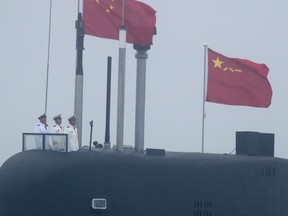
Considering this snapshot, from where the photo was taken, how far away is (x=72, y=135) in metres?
20.2

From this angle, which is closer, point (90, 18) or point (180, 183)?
point (180, 183)

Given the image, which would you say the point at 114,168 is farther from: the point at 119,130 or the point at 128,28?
the point at 128,28

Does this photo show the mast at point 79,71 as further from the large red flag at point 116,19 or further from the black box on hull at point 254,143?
the black box on hull at point 254,143

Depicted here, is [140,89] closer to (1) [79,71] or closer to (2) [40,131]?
(1) [79,71]

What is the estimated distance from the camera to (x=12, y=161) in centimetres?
1959

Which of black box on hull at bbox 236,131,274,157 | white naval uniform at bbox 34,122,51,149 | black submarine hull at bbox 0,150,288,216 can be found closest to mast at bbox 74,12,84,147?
white naval uniform at bbox 34,122,51,149

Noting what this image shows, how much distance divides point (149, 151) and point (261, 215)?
316cm

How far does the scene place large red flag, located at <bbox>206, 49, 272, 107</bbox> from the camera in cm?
2494

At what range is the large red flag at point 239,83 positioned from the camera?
24938 millimetres

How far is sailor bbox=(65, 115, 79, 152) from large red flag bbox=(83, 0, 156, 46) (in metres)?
2.59

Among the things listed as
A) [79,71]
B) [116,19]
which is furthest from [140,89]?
[116,19]

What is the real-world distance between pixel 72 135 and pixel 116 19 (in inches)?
146

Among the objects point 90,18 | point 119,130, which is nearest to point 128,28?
point 90,18

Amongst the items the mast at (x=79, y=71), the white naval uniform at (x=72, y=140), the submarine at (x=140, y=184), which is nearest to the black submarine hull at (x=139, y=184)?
the submarine at (x=140, y=184)
